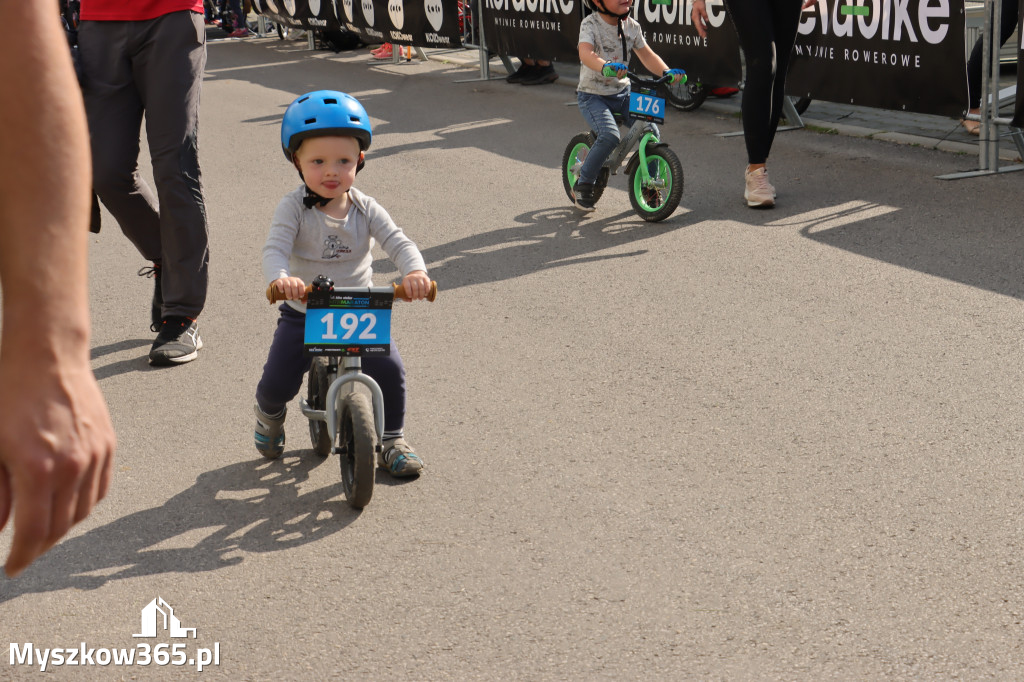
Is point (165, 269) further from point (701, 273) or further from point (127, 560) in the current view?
point (701, 273)

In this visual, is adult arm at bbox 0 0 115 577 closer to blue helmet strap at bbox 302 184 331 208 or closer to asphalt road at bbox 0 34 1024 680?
asphalt road at bbox 0 34 1024 680

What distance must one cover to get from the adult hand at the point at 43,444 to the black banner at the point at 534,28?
39.9ft

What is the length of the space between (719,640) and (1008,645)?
71 centimetres

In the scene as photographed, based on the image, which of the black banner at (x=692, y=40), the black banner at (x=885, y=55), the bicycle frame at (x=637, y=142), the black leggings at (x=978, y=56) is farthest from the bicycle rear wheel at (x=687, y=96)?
the bicycle frame at (x=637, y=142)

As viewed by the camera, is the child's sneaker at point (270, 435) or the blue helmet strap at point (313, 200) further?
the child's sneaker at point (270, 435)

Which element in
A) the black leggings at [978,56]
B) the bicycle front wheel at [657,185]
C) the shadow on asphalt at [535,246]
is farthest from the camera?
the black leggings at [978,56]

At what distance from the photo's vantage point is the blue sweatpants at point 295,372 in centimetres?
411

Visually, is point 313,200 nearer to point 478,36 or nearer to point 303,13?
point 478,36

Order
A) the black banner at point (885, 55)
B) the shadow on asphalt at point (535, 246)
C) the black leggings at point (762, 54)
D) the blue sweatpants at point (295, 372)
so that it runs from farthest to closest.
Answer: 1. the black banner at point (885, 55)
2. the black leggings at point (762, 54)
3. the shadow on asphalt at point (535, 246)
4. the blue sweatpants at point (295, 372)

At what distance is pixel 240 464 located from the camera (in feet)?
14.7

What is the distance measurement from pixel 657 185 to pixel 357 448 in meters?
4.26

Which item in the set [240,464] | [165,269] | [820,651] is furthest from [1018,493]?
[165,269]

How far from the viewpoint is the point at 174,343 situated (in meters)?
5.61

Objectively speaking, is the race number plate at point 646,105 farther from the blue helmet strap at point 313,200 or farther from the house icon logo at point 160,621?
the house icon logo at point 160,621
